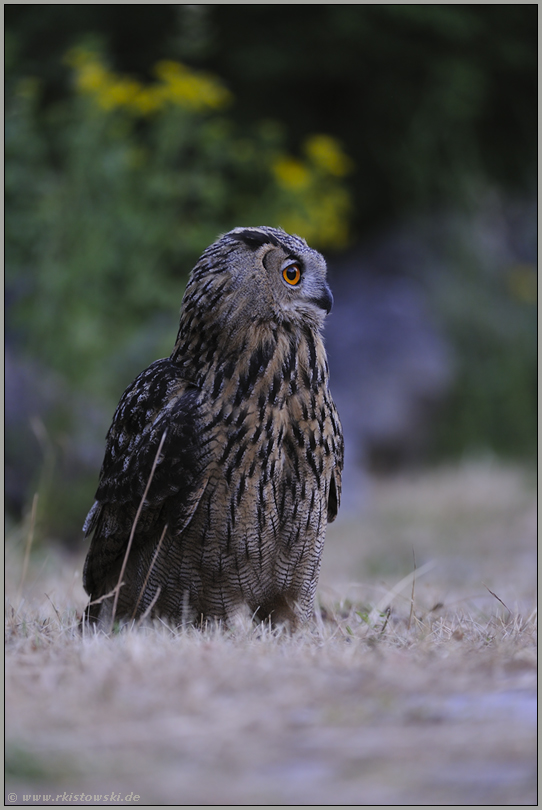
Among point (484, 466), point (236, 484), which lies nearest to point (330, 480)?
point (236, 484)

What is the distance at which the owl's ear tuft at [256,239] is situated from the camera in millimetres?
3164

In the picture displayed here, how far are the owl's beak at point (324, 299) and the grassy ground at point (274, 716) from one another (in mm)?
1238

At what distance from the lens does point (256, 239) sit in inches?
124

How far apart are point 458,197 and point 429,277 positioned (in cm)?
139

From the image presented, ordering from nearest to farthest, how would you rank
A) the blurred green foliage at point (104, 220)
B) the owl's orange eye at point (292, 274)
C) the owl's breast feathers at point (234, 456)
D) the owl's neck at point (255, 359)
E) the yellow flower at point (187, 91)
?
1. the owl's breast feathers at point (234, 456)
2. the owl's neck at point (255, 359)
3. the owl's orange eye at point (292, 274)
4. the blurred green foliage at point (104, 220)
5. the yellow flower at point (187, 91)

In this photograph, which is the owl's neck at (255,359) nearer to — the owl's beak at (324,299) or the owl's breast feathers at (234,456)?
the owl's breast feathers at (234,456)

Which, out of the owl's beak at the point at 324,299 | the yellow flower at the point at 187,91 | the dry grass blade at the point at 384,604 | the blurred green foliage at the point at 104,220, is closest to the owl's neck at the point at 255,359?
the owl's beak at the point at 324,299

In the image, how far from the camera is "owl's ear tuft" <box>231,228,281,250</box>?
3164 mm

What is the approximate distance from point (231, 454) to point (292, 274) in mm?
763

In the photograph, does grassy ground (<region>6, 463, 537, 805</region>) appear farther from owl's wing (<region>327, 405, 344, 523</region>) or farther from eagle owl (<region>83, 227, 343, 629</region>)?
owl's wing (<region>327, 405, 344, 523</region>)

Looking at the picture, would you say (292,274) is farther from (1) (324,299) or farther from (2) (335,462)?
(2) (335,462)

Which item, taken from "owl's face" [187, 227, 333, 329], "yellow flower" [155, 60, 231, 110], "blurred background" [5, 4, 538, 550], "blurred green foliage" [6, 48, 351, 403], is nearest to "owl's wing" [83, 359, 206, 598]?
"owl's face" [187, 227, 333, 329]

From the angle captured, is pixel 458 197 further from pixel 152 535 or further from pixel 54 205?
pixel 152 535

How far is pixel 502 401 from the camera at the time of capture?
1088 centimetres
